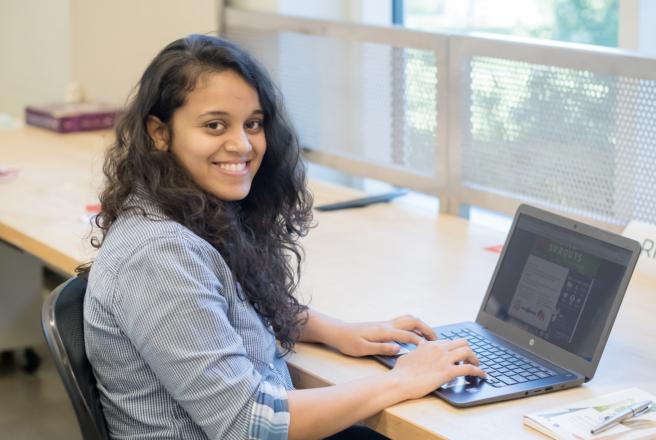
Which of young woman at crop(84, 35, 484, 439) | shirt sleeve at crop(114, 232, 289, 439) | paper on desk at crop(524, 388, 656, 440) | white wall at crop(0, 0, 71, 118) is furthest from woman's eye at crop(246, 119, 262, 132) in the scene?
white wall at crop(0, 0, 71, 118)

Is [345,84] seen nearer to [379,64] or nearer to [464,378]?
[379,64]

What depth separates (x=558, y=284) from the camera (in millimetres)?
1583

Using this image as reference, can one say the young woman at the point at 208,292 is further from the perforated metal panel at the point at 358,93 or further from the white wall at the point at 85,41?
the white wall at the point at 85,41

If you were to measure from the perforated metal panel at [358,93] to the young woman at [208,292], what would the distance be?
2.89 ft

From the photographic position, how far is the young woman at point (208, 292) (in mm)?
1340

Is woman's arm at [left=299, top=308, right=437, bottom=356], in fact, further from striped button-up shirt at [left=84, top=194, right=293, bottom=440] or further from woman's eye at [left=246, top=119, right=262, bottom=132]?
woman's eye at [left=246, top=119, right=262, bottom=132]

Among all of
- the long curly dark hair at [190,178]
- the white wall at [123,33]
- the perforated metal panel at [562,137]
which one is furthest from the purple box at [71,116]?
the long curly dark hair at [190,178]

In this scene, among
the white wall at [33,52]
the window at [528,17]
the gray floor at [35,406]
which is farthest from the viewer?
the white wall at [33,52]

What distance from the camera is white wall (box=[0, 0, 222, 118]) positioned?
10.7ft

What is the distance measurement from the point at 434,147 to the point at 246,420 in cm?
127

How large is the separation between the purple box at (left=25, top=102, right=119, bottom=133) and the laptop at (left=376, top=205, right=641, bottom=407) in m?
1.92

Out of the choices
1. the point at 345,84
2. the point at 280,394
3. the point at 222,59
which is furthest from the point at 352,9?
the point at 280,394

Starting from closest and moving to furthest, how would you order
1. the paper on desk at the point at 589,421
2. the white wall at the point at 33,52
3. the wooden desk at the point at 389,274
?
the paper on desk at the point at 589,421 < the wooden desk at the point at 389,274 < the white wall at the point at 33,52

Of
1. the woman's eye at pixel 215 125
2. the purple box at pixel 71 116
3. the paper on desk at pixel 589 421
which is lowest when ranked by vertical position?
the purple box at pixel 71 116
